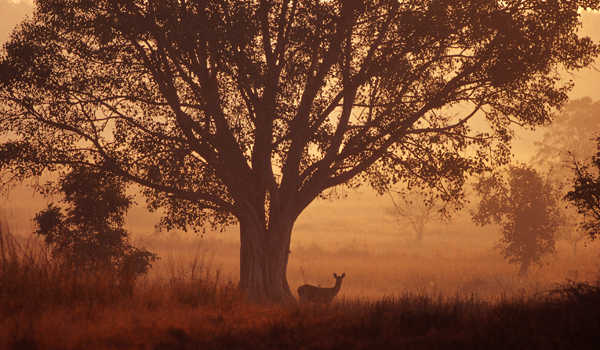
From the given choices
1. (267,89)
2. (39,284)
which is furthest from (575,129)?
(39,284)

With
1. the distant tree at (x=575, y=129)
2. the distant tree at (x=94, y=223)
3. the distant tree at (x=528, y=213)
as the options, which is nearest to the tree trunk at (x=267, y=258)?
the distant tree at (x=94, y=223)

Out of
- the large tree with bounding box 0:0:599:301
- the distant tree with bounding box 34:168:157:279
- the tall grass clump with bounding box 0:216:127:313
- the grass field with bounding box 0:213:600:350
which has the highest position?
the large tree with bounding box 0:0:599:301

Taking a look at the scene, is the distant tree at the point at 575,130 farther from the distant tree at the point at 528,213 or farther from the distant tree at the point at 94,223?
the distant tree at the point at 94,223

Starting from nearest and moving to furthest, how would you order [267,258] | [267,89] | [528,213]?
[267,89] → [267,258] → [528,213]

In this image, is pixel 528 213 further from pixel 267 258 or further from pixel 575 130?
pixel 575 130

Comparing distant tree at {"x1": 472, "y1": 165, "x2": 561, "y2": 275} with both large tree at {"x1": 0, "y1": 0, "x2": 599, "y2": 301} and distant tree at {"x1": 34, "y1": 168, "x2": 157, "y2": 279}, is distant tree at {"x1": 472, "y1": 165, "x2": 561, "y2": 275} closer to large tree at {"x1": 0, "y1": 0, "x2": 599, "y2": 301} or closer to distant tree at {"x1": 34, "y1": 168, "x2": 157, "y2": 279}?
large tree at {"x1": 0, "y1": 0, "x2": 599, "y2": 301}

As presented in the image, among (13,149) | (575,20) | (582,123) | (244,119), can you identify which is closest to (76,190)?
(13,149)

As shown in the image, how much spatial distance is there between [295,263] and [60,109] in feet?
97.4

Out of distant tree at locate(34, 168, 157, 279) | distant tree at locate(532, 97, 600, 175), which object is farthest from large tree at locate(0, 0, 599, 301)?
distant tree at locate(532, 97, 600, 175)

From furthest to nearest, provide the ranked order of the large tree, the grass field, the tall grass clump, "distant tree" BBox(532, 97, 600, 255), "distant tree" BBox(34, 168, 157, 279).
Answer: "distant tree" BBox(532, 97, 600, 255)
"distant tree" BBox(34, 168, 157, 279)
the large tree
the tall grass clump
the grass field

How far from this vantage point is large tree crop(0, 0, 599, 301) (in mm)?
12578

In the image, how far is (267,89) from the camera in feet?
42.3

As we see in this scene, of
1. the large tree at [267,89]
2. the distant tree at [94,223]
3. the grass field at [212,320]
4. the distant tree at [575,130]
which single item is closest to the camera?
the grass field at [212,320]

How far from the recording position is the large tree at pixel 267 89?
41.3 ft
